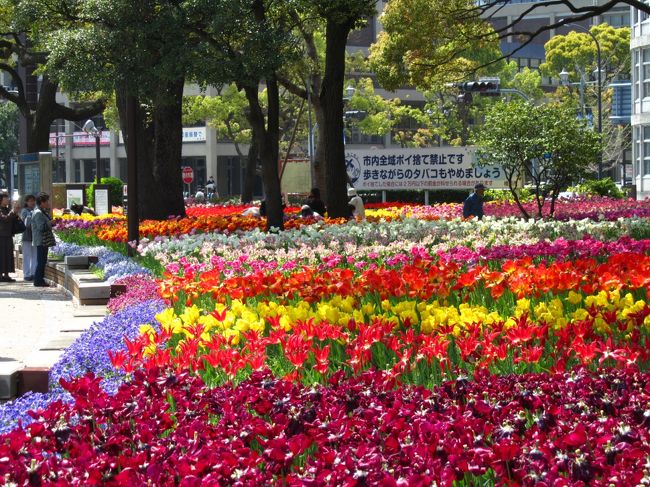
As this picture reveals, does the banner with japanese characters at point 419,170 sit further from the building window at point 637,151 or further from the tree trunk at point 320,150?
the building window at point 637,151

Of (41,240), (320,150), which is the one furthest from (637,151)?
(41,240)

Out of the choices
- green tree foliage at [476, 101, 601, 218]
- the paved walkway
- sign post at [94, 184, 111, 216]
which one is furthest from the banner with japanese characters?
the paved walkway

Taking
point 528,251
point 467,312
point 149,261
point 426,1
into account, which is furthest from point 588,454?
point 426,1

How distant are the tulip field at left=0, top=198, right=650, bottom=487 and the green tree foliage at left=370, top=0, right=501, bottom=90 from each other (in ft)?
48.8

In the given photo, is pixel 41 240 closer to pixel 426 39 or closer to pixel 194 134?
pixel 426 39

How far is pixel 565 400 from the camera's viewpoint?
205 inches

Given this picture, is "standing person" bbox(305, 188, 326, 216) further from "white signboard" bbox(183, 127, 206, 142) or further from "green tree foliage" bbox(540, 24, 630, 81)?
"white signboard" bbox(183, 127, 206, 142)

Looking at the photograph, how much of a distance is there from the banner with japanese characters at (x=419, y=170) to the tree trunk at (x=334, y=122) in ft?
38.2

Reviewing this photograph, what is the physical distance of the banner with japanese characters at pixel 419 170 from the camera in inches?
1473

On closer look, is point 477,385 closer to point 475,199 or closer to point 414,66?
point 475,199

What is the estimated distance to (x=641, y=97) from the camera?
48.8 meters

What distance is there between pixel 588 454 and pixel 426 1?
22.8 metres

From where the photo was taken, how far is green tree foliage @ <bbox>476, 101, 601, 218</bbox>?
26656mm

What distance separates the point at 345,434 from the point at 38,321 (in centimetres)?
1082
